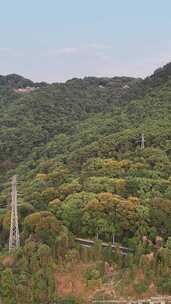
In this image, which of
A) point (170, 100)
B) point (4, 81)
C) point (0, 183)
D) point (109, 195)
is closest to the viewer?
point (109, 195)

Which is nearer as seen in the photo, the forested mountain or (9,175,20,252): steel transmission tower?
the forested mountain

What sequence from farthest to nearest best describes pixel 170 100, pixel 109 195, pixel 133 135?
pixel 170 100 → pixel 133 135 → pixel 109 195

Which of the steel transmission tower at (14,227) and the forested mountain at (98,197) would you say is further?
the steel transmission tower at (14,227)

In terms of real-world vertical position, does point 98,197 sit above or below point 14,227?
above

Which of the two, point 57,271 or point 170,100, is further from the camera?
point 170,100

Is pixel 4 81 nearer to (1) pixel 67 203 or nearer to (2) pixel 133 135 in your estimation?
(2) pixel 133 135

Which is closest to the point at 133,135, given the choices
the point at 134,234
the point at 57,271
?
the point at 134,234

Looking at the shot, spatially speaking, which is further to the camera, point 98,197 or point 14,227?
point 98,197

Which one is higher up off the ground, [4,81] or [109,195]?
[4,81]
